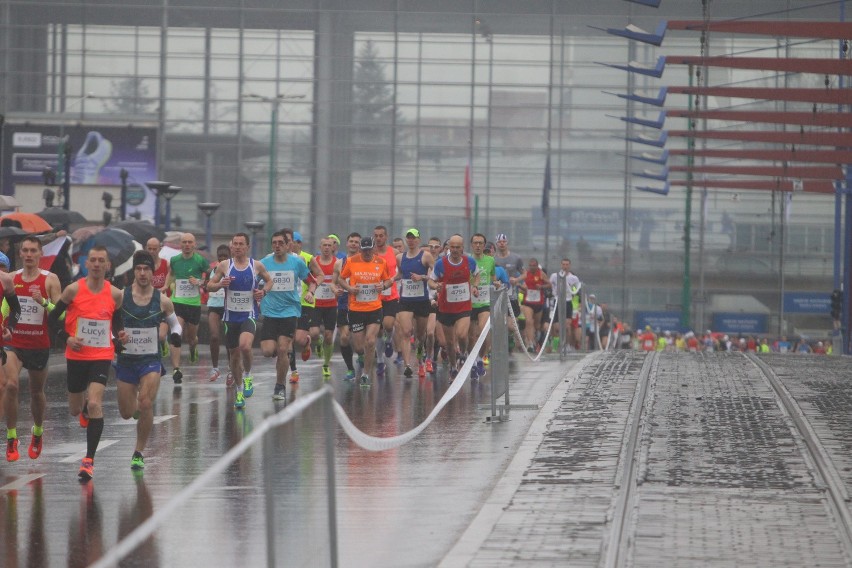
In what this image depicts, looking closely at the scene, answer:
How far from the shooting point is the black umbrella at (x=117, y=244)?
23641mm

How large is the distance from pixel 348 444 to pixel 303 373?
9332 mm

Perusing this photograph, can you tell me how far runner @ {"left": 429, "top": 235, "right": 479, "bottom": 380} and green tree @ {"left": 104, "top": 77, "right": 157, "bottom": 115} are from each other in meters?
50.0

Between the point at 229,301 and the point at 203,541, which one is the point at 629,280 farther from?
the point at 203,541

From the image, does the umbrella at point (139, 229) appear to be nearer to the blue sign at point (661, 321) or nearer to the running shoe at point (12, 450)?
the running shoe at point (12, 450)

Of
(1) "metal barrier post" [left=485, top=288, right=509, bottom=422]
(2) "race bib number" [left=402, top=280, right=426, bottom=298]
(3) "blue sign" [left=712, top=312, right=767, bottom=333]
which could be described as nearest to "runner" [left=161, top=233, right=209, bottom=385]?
(2) "race bib number" [left=402, top=280, right=426, bottom=298]

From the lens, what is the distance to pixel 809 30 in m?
28.2

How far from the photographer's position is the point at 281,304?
58.7 ft

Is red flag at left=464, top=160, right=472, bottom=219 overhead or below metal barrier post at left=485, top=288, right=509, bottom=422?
overhead

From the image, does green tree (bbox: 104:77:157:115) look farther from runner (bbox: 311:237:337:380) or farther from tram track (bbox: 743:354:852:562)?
tram track (bbox: 743:354:852:562)

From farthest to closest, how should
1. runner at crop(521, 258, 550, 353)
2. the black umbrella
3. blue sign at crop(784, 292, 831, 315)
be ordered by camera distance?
blue sign at crop(784, 292, 831, 315) < runner at crop(521, 258, 550, 353) < the black umbrella

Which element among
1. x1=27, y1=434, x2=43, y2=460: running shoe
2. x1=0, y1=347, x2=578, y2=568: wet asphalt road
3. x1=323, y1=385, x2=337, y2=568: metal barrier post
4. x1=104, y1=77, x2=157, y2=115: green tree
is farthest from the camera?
x1=104, y1=77, x2=157, y2=115: green tree

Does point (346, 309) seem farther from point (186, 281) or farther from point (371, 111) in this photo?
point (371, 111)

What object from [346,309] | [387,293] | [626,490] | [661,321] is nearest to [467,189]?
[661,321]

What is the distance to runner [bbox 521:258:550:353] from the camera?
29.2 metres
